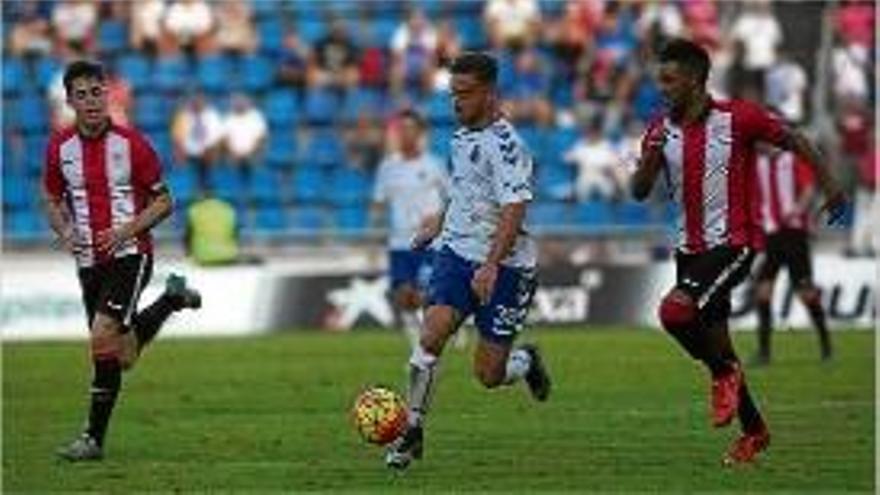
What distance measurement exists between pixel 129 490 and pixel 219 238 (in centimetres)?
A: 1852

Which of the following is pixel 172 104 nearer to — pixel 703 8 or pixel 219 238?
pixel 219 238

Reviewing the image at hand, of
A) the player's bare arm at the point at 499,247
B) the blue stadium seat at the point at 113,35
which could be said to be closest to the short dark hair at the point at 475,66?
the player's bare arm at the point at 499,247

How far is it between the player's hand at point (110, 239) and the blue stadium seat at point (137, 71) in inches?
811

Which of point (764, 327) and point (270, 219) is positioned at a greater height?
point (764, 327)

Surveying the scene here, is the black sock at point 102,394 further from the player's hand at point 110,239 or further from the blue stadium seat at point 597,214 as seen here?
the blue stadium seat at point 597,214

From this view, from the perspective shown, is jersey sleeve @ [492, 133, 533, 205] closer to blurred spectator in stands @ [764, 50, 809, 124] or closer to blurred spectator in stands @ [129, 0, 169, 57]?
blurred spectator in stands @ [764, 50, 809, 124]

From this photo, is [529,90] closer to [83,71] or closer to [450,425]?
[450,425]

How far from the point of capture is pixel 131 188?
15.7 m

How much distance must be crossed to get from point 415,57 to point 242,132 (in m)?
2.72

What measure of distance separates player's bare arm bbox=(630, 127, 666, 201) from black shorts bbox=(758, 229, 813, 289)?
1024 centimetres

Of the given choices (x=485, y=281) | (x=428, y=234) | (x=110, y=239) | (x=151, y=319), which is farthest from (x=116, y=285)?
(x=485, y=281)

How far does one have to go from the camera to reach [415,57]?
117 feet

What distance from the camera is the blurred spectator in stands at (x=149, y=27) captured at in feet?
117

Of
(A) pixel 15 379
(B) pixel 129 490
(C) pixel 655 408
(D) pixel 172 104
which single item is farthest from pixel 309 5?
(B) pixel 129 490
